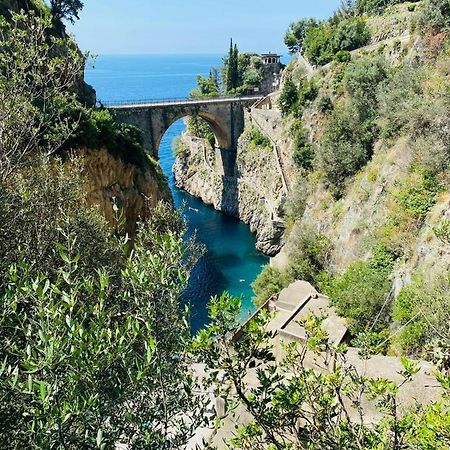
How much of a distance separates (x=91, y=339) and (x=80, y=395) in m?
0.56

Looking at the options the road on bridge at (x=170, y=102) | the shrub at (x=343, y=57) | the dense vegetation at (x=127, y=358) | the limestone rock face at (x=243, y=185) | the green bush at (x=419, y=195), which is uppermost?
the shrub at (x=343, y=57)

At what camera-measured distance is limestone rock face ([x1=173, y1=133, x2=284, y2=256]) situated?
37.4m

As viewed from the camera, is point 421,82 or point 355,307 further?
point 421,82

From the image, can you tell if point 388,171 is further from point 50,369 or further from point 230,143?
point 230,143

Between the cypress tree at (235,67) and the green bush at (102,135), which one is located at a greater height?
the cypress tree at (235,67)

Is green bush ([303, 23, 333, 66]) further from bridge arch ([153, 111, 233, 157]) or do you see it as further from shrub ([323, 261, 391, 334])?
shrub ([323, 261, 391, 334])

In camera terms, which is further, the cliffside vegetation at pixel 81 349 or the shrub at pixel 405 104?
the shrub at pixel 405 104

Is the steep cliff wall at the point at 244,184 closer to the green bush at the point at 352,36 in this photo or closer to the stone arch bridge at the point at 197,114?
the stone arch bridge at the point at 197,114

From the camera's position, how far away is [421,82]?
19.8m

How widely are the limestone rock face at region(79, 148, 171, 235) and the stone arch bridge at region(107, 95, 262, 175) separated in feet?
48.9

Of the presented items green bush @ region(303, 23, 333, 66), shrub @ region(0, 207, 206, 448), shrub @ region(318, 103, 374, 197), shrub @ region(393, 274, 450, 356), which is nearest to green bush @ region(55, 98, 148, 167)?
shrub @ region(318, 103, 374, 197)

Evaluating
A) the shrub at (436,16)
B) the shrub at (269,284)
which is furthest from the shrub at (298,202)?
the shrub at (436,16)

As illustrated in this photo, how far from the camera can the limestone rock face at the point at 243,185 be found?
123 feet

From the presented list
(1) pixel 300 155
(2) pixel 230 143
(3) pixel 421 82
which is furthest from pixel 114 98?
(3) pixel 421 82
